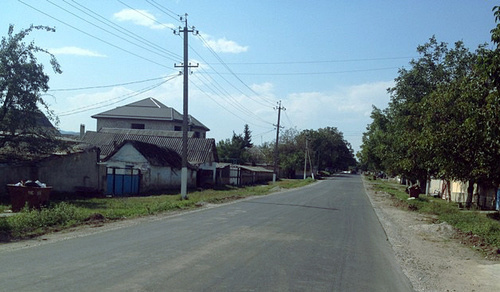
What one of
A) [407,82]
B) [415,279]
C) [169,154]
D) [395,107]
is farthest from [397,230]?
[169,154]

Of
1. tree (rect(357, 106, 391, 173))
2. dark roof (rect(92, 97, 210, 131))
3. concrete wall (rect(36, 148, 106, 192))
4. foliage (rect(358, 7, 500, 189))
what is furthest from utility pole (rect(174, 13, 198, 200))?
dark roof (rect(92, 97, 210, 131))

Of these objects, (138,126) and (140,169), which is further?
(138,126)

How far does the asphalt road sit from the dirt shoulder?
0.49 meters

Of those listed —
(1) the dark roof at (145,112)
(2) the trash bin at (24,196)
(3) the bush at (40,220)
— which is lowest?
(3) the bush at (40,220)

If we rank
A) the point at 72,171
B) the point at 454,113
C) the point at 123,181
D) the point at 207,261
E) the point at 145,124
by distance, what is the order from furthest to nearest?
the point at 145,124, the point at 123,181, the point at 72,171, the point at 454,113, the point at 207,261

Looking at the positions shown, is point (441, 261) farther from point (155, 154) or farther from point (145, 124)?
point (145, 124)

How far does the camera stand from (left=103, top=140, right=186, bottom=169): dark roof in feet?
129

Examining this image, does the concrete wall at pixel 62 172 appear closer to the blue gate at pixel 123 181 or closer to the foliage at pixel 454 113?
the blue gate at pixel 123 181

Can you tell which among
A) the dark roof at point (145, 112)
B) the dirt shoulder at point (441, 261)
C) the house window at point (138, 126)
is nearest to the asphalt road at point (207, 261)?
the dirt shoulder at point (441, 261)

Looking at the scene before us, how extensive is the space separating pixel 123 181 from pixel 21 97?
11418 mm

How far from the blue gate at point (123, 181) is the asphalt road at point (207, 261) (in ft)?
60.4

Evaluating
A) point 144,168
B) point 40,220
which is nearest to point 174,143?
point 144,168

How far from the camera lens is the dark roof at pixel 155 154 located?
39.2 m

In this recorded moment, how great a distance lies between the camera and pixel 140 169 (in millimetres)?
37281
